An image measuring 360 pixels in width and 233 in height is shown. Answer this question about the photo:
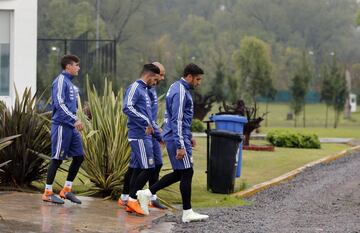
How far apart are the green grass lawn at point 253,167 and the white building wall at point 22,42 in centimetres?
380

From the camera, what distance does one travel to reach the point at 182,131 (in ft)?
30.9

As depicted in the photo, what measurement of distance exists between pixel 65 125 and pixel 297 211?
330 cm

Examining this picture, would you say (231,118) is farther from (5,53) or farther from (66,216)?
(5,53)

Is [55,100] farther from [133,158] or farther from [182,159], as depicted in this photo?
[182,159]

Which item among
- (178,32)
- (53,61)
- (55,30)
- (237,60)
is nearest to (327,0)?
(178,32)

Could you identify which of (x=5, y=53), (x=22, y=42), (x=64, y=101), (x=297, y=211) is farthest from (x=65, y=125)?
(x=5, y=53)

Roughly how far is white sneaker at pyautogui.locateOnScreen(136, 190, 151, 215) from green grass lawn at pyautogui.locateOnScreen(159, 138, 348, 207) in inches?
53.7

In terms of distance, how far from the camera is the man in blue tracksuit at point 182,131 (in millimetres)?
9344

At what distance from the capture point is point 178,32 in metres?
102

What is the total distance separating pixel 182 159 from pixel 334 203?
3.49m

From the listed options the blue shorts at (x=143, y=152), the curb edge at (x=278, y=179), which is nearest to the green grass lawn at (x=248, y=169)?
the curb edge at (x=278, y=179)

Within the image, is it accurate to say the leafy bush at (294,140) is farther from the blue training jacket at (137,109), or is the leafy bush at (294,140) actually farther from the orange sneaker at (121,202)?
the blue training jacket at (137,109)

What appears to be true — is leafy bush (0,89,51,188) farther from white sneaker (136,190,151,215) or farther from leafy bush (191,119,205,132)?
leafy bush (191,119,205,132)

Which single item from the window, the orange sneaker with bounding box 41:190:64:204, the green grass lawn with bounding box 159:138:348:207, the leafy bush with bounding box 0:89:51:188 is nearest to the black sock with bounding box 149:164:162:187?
the green grass lawn with bounding box 159:138:348:207
